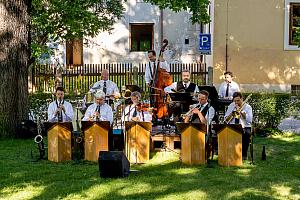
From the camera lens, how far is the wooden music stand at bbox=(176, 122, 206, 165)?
1050cm

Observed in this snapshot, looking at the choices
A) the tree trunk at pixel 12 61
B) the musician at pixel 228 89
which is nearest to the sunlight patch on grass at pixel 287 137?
the musician at pixel 228 89

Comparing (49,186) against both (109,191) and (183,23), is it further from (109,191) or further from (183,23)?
(183,23)

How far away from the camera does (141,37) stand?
30234 mm

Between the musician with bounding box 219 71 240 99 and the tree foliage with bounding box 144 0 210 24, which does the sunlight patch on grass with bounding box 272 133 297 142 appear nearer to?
the musician with bounding box 219 71 240 99

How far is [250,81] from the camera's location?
67.2ft

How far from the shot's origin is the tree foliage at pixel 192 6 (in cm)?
1422

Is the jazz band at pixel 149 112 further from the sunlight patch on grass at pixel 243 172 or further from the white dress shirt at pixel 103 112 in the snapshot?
the sunlight patch on grass at pixel 243 172

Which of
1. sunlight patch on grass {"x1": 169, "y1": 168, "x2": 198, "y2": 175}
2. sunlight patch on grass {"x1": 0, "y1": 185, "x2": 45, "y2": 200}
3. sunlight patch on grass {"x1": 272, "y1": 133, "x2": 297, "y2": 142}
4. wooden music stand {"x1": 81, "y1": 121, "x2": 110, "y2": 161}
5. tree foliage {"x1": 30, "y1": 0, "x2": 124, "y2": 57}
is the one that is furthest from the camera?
tree foliage {"x1": 30, "y1": 0, "x2": 124, "y2": 57}

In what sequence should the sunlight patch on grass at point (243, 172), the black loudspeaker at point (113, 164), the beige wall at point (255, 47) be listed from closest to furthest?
the black loudspeaker at point (113, 164) < the sunlight patch on grass at point (243, 172) < the beige wall at point (255, 47)

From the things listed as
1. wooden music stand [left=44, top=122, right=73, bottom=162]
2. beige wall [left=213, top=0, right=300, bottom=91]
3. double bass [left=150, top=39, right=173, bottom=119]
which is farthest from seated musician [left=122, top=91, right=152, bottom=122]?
beige wall [left=213, top=0, right=300, bottom=91]

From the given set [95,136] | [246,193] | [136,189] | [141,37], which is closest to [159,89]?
[95,136]

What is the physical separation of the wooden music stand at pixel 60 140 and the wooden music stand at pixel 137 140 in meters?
1.08

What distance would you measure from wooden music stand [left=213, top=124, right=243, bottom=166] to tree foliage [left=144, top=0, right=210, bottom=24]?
15.0 feet

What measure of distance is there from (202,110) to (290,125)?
498cm
